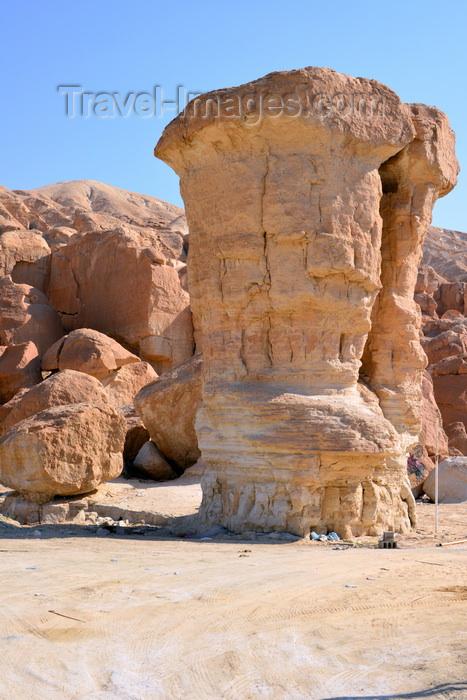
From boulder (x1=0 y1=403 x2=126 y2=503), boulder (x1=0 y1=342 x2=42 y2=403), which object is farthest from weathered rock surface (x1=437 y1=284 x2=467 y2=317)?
boulder (x1=0 y1=403 x2=126 y2=503)

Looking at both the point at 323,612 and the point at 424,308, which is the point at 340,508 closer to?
the point at 323,612

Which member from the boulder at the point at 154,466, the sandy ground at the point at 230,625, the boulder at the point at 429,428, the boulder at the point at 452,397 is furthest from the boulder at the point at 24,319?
the sandy ground at the point at 230,625

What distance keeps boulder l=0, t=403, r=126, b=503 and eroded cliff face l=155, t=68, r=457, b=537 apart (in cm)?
262

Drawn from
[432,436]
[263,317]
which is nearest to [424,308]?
[432,436]

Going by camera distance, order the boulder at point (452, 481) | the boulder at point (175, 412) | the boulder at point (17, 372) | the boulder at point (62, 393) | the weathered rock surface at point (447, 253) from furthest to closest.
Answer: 1. the weathered rock surface at point (447, 253)
2. the boulder at point (17, 372)
3. the boulder at point (175, 412)
4. the boulder at point (62, 393)
5. the boulder at point (452, 481)

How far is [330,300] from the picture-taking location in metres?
9.36

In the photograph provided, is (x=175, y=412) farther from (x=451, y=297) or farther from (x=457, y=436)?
(x=451, y=297)

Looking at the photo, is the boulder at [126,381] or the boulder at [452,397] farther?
the boulder at [452,397]

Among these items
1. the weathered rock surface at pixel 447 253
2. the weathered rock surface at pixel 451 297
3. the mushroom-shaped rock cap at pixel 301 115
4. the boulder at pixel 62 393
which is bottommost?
the boulder at pixel 62 393

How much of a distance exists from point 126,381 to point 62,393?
3.36 m

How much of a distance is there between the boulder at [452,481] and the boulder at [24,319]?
1100 cm

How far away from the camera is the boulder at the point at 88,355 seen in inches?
722

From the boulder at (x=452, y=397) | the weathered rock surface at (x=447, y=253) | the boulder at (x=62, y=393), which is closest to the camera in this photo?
the boulder at (x=62, y=393)

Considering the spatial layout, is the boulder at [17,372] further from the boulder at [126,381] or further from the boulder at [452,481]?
the boulder at [452,481]
